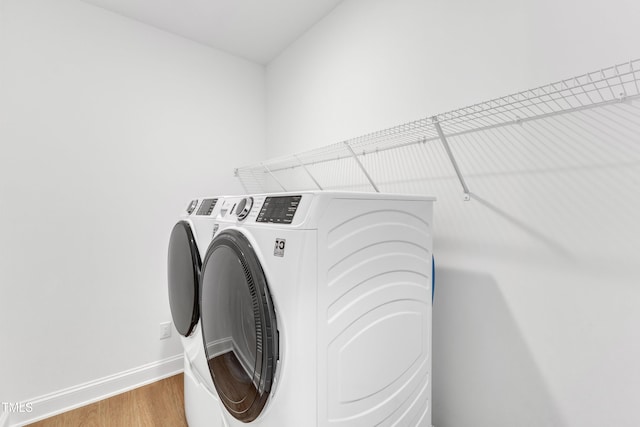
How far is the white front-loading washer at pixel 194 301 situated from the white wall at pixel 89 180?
81cm

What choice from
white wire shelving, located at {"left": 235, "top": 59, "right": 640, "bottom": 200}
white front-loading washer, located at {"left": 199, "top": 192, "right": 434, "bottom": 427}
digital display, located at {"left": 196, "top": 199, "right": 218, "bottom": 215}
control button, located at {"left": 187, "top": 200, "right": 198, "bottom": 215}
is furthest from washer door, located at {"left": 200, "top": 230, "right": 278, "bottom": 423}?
white wire shelving, located at {"left": 235, "top": 59, "right": 640, "bottom": 200}

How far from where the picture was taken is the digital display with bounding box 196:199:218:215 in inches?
56.5

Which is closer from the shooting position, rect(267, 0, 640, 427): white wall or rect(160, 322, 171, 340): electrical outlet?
rect(267, 0, 640, 427): white wall

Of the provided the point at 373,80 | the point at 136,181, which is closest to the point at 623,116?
the point at 373,80

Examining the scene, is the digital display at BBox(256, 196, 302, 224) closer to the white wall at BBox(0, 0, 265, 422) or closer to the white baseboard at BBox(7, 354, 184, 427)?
the white wall at BBox(0, 0, 265, 422)

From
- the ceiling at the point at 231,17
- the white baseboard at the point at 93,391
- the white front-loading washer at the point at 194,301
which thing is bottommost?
the white baseboard at the point at 93,391

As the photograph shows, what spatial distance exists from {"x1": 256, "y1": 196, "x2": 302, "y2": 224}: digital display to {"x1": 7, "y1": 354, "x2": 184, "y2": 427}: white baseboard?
81.0 inches

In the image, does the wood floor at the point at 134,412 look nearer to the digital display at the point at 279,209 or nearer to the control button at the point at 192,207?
the control button at the point at 192,207

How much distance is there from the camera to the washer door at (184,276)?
4.60 ft

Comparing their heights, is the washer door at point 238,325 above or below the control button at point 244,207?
below

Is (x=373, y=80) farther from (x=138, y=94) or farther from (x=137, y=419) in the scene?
(x=137, y=419)

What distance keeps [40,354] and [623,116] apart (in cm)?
322

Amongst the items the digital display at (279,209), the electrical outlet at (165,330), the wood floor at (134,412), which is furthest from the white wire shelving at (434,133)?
the wood floor at (134,412)

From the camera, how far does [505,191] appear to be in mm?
1231
